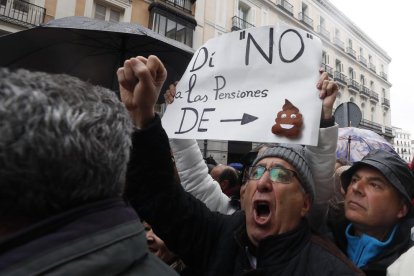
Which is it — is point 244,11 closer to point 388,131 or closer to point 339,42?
point 339,42

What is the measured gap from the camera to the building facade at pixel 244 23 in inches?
426

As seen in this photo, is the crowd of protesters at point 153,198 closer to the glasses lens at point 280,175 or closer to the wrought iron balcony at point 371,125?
the glasses lens at point 280,175

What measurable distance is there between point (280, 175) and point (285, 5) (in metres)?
20.2

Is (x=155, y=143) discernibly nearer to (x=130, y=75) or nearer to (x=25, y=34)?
(x=130, y=75)

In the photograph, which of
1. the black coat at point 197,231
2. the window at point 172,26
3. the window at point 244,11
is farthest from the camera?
the window at point 244,11

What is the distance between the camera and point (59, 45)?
3348 millimetres

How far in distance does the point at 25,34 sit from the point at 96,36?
0.66 meters

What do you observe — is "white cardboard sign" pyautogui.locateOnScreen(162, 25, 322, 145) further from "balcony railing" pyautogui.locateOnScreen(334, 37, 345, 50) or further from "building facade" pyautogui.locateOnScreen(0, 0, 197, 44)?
"balcony railing" pyautogui.locateOnScreen(334, 37, 345, 50)

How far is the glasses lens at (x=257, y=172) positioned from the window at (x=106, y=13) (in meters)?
11.9

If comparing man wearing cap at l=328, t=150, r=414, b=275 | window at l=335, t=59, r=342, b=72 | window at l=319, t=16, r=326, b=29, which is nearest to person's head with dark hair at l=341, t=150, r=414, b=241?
man wearing cap at l=328, t=150, r=414, b=275

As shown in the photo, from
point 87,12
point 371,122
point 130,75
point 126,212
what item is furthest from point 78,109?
point 371,122

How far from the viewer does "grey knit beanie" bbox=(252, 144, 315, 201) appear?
144cm

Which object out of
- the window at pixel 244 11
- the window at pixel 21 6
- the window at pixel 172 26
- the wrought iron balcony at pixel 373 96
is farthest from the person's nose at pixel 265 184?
the wrought iron balcony at pixel 373 96

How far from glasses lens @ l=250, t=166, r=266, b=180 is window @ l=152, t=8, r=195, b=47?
41.2 ft
